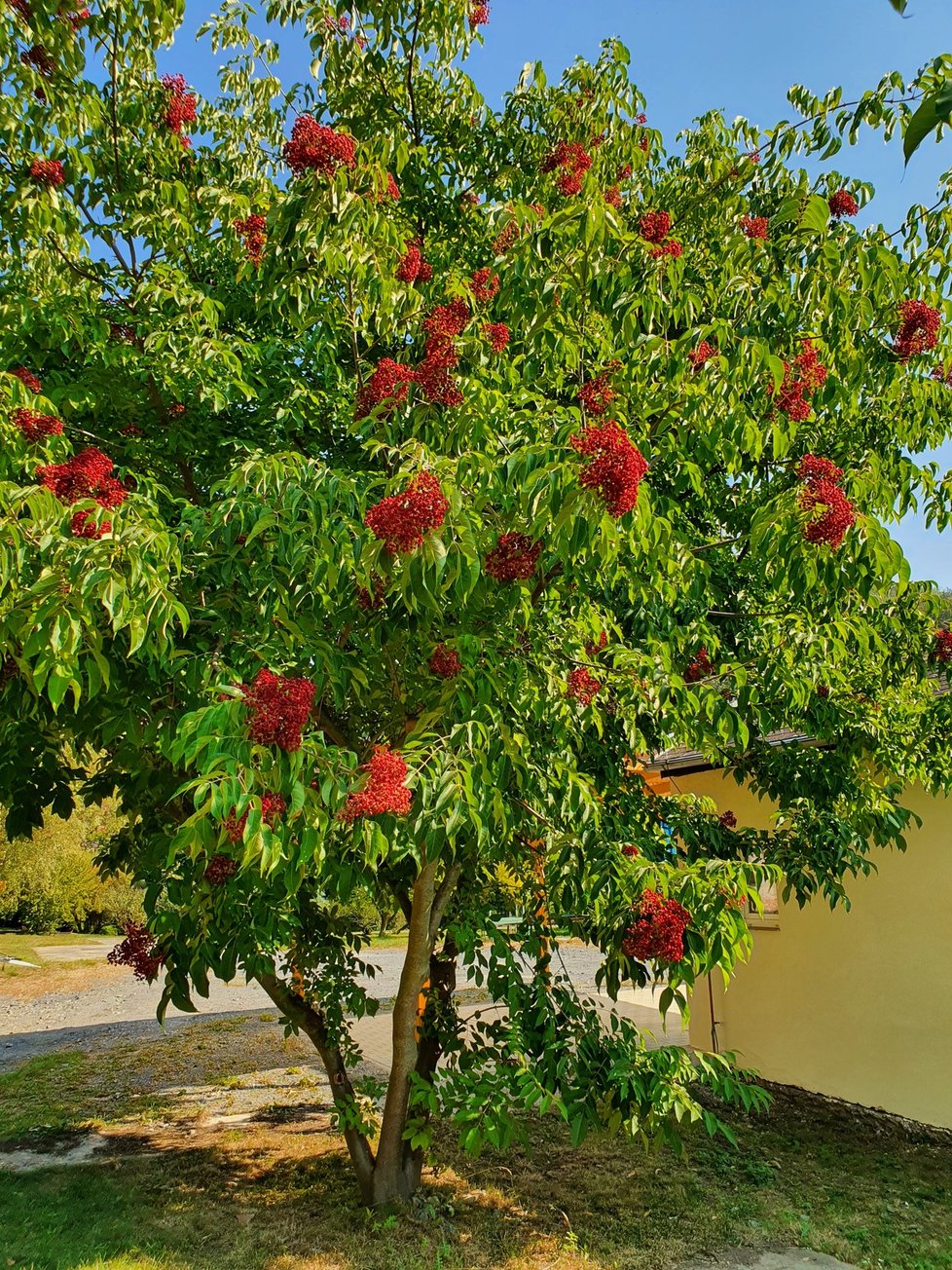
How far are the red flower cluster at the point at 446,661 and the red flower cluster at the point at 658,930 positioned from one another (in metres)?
1.15

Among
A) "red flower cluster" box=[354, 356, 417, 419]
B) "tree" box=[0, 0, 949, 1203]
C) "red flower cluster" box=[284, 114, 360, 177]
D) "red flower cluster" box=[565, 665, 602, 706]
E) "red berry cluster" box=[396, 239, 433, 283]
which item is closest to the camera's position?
"tree" box=[0, 0, 949, 1203]

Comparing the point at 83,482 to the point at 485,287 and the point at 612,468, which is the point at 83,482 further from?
the point at 485,287

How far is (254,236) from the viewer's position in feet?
12.8

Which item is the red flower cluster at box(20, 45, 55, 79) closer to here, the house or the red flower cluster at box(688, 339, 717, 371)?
the red flower cluster at box(688, 339, 717, 371)

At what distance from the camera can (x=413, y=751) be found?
2869 mm

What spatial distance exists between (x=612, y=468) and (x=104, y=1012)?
571 inches

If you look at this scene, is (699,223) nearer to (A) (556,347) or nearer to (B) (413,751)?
(A) (556,347)

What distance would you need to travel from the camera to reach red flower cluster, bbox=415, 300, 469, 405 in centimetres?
333

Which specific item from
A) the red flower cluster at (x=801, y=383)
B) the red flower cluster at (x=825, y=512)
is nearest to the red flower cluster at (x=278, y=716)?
the red flower cluster at (x=825, y=512)

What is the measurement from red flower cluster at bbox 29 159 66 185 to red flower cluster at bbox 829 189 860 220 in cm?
363

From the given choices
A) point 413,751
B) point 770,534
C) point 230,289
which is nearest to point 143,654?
point 413,751

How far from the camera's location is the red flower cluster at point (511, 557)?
288 centimetres

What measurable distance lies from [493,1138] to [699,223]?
4940mm

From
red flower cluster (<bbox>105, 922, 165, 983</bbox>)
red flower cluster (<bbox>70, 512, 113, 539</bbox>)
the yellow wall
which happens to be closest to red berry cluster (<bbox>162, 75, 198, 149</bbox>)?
red flower cluster (<bbox>70, 512, 113, 539</bbox>)
